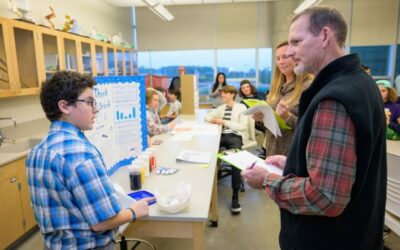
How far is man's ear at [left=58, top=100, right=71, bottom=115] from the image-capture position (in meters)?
0.98

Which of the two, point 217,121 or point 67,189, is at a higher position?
point 67,189

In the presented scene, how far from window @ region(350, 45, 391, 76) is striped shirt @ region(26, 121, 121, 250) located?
6.34 m

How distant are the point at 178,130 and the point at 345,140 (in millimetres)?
2334

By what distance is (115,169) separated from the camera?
5.67 ft

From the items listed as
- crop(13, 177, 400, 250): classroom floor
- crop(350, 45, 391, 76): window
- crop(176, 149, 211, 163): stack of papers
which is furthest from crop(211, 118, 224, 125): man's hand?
crop(350, 45, 391, 76): window

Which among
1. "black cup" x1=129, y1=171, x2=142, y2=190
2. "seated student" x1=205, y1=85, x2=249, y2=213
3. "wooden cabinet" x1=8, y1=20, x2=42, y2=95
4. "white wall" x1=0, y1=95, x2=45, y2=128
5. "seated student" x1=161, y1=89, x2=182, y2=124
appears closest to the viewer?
"black cup" x1=129, y1=171, x2=142, y2=190

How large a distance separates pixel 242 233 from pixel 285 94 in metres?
1.30

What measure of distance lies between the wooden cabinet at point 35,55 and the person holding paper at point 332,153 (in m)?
1.71

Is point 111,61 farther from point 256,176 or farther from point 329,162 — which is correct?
point 329,162

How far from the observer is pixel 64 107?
98 centimetres

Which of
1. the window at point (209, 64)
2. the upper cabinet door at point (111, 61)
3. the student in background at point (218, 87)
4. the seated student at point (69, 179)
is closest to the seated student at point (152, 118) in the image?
the seated student at point (69, 179)

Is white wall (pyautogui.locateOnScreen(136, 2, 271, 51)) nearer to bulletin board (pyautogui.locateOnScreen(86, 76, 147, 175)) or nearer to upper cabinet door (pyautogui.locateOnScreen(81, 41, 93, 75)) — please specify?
upper cabinet door (pyautogui.locateOnScreen(81, 41, 93, 75))

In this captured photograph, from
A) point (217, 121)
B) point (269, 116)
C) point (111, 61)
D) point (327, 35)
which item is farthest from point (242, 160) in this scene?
point (111, 61)

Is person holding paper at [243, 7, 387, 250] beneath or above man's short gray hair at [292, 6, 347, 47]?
beneath
